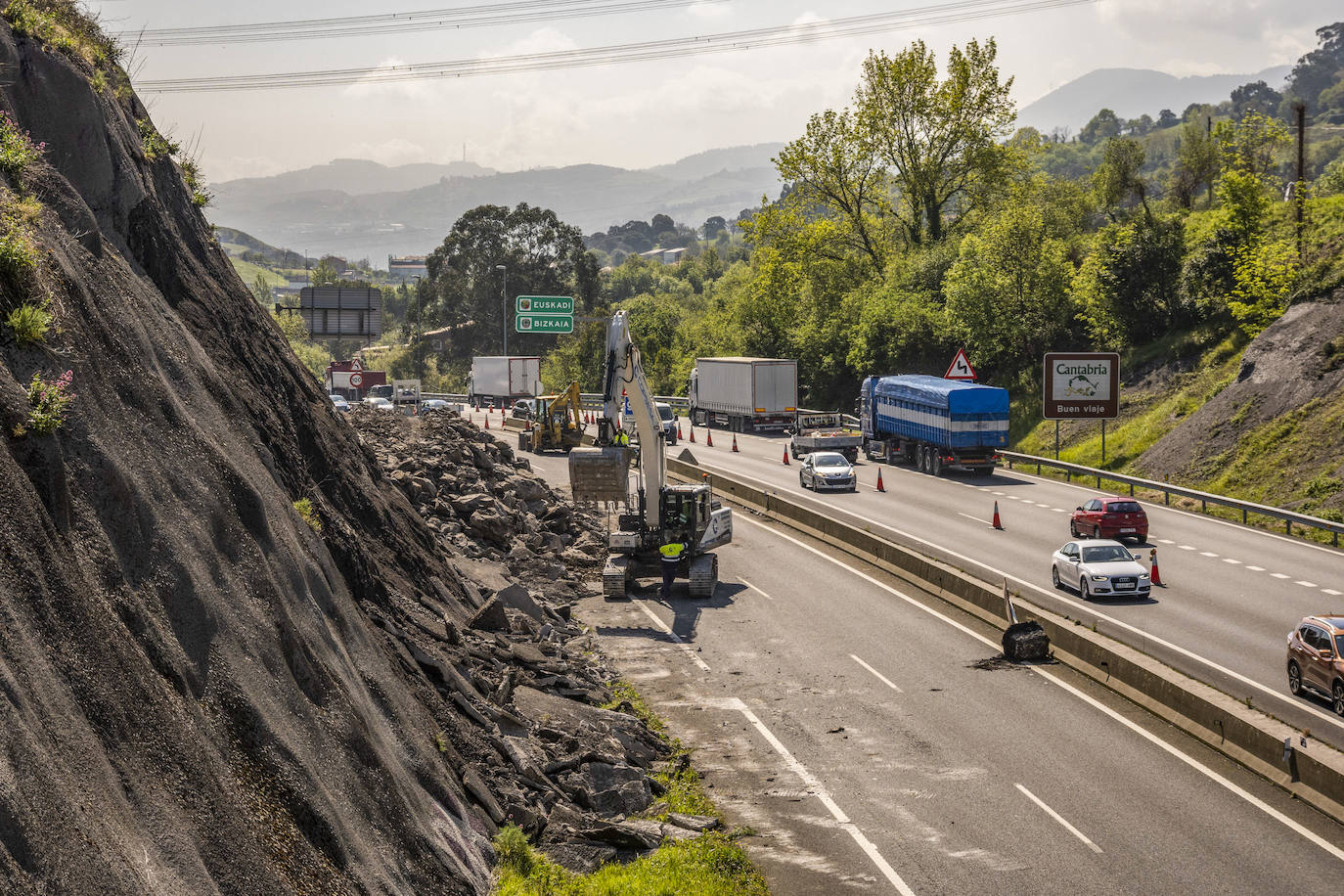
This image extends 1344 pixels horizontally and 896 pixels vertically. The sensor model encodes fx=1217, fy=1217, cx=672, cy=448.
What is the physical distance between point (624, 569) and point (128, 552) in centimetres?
2130

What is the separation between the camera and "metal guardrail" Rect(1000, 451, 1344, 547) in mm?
35378

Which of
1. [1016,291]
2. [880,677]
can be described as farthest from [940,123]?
[880,677]

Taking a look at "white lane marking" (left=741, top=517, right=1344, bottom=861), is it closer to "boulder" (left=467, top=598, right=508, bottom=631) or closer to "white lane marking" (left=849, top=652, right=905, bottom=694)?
"white lane marking" (left=849, top=652, right=905, bottom=694)

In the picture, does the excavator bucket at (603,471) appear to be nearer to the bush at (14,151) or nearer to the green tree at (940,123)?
the bush at (14,151)

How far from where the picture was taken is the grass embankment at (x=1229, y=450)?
39.0 m

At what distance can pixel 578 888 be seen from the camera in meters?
13.5

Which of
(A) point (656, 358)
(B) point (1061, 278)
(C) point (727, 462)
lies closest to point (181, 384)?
(C) point (727, 462)

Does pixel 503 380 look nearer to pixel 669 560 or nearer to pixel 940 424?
pixel 940 424

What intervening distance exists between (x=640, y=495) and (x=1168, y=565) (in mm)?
14061

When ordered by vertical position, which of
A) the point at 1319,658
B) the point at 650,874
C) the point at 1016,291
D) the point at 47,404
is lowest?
the point at 650,874

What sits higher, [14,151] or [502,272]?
[502,272]

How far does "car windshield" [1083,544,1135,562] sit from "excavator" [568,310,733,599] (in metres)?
9.07

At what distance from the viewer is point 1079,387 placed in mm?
50594

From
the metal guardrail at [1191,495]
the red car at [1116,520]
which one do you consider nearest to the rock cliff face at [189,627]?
the red car at [1116,520]
